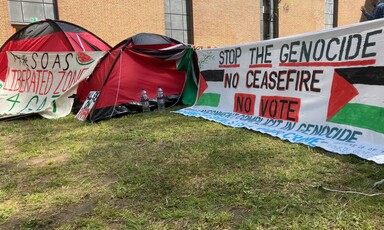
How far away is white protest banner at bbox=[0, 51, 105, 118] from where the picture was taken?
6.58 meters

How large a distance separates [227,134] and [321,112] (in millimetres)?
1217

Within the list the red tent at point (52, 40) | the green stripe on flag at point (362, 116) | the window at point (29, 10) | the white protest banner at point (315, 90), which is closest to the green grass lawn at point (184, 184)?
the white protest banner at point (315, 90)

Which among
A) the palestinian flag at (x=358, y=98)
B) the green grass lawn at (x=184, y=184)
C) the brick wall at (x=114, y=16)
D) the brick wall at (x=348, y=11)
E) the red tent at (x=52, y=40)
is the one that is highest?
the brick wall at (x=348, y=11)

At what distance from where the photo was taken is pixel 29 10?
46.7ft

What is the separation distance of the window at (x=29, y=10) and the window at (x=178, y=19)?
19.3ft

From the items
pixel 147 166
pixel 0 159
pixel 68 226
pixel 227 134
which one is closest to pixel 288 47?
pixel 227 134

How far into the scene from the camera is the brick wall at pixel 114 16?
15.1m

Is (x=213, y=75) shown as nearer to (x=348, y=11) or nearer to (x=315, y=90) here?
(x=315, y=90)

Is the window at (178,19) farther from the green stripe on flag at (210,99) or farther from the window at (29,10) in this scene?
the green stripe on flag at (210,99)

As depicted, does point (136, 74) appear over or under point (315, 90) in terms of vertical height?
over

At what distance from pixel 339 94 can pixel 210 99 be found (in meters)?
2.83

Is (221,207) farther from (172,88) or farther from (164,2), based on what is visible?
(164,2)

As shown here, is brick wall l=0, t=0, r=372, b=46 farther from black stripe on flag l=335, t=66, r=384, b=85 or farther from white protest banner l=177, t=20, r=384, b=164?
black stripe on flag l=335, t=66, r=384, b=85

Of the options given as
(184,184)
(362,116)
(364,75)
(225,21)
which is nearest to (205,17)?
(225,21)
